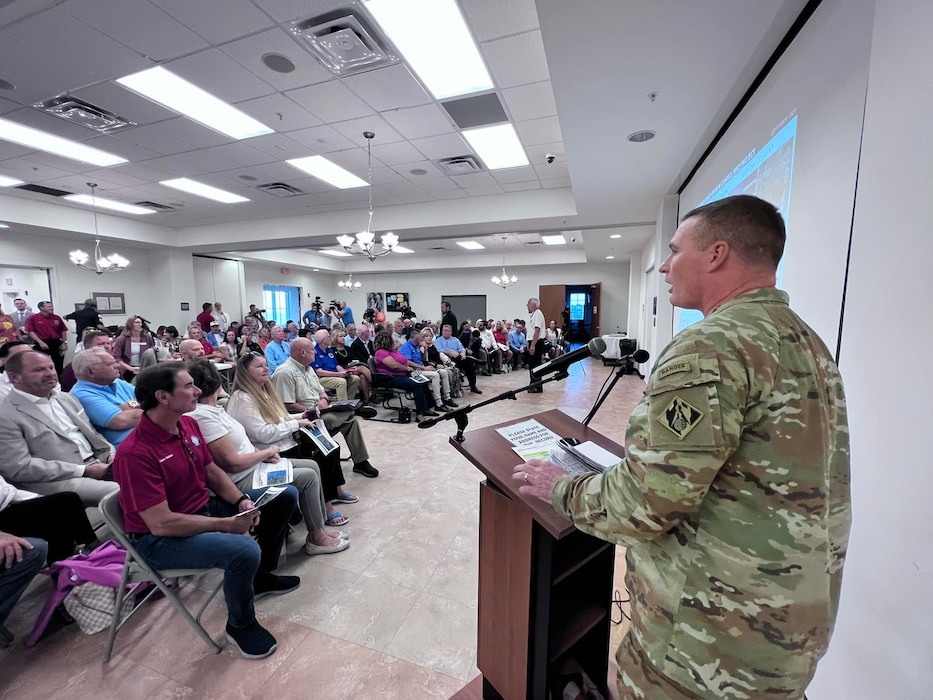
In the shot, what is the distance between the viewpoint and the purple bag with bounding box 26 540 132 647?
1680mm

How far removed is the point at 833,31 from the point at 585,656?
2.56 meters

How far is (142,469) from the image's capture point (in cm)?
149

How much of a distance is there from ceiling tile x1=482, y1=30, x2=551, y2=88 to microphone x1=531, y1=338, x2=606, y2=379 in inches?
94.8

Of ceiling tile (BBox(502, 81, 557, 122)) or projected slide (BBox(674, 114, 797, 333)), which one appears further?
ceiling tile (BBox(502, 81, 557, 122))

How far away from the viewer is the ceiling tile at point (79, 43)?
8.40ft

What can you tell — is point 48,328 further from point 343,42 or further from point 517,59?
point 517,59

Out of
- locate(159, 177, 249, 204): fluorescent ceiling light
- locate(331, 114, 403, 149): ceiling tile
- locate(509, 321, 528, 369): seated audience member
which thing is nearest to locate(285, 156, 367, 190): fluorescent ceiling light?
locate(331, 114, 403, 149): ceiling tile

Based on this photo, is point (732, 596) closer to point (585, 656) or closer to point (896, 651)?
point (896, 651)

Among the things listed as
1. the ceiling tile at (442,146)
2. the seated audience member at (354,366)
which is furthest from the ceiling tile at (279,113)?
the seated audience member at (354,366)

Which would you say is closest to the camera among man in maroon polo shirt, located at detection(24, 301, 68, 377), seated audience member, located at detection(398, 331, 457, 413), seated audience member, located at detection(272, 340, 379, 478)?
seated audience member, located at detection(272, 340, 379, 478)

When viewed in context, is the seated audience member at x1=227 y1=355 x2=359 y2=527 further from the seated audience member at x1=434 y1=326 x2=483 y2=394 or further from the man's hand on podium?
the seated audience member at x1=434 y1=326 x2=483 y2=394

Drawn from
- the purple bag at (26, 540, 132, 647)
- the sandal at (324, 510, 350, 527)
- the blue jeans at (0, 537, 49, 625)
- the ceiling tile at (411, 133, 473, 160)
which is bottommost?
the sandal at (324, 510, 350, 527)

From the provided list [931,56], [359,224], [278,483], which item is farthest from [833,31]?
[359,224]

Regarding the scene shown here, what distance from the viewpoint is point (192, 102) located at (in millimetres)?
3584
